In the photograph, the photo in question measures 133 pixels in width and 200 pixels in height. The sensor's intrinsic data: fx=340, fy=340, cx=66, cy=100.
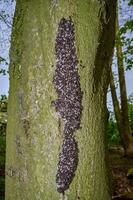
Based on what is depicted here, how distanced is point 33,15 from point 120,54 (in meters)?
9.45

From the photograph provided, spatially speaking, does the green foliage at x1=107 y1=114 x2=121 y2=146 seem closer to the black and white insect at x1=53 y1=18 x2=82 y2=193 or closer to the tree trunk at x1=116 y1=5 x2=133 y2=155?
the tree trunk at x1=116 y1=5 x2=133 y2=155

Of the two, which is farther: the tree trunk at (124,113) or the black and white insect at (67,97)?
the tree trunk at (124,113)

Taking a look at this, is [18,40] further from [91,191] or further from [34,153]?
[91,191]

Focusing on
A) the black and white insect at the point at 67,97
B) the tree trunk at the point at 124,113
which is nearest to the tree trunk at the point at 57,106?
the black and white insect at the point at 67,97

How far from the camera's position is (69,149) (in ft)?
4.86

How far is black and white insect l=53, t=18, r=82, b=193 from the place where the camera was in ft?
4.86

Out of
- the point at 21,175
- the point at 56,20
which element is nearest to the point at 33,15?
the point at 56,20

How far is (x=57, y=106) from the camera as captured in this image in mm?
1491

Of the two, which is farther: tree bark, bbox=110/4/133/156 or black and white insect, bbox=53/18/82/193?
tree bark, bbox=110/4/133/156

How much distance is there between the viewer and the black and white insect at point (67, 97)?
1.48 metres

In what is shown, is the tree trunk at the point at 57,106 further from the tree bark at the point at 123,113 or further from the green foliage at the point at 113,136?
the green foliage at the point at 113,136

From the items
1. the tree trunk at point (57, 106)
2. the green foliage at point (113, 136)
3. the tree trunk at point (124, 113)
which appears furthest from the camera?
the green foliage at point (113, 136)

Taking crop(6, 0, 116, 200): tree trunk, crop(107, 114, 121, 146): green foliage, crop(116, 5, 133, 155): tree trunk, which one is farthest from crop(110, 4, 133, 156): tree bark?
crop(6, 0, 116, 200): tree trunk

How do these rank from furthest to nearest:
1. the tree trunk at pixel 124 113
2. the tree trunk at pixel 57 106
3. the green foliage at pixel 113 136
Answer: the green foliage at pixel 113 136
the tree trunk at pixel 124 113
the tree trunk at pixel 57 106
